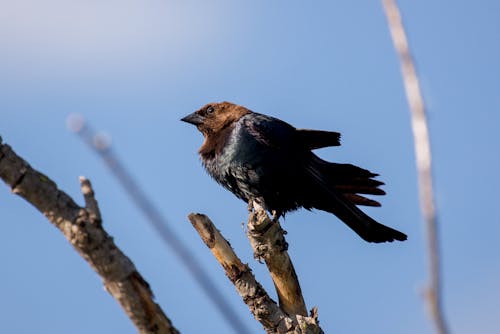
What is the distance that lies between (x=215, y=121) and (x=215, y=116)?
118mm

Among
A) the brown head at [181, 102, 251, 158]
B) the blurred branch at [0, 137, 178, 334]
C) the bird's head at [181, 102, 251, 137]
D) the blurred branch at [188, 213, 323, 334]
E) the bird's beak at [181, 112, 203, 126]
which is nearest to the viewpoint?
the blurred branch at [0, 137, 178, 334]

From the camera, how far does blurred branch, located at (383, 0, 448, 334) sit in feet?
4.15

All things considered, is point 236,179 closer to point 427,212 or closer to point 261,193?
point 261,193

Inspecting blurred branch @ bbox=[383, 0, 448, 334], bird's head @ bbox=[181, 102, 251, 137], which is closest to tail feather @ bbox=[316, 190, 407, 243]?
bird's head @ bbox=[181, 102, 251, 137]

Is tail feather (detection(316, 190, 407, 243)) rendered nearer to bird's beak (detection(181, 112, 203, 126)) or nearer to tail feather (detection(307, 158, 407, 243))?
tail feather (detection(307, 158, 407, 243))

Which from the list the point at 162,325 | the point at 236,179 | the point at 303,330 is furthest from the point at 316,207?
the point at 162,325

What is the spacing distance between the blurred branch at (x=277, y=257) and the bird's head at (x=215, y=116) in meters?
2.02

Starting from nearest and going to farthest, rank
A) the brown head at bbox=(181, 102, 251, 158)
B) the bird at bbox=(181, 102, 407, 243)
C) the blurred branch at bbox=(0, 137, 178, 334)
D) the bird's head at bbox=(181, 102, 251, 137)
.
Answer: the blurred branch at bbox=(0, 137, 178, 334) < the bird at bbox=(181, 102, 407, 243) < the brown head at bbox=(181, 102, 251, 158) < the bird's head at bbox=(181, 102, 251, 137)

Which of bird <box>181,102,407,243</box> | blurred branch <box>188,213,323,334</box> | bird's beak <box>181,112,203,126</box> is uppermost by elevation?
bird's beak <box>181,112,203,126</box>

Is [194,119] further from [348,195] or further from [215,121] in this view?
[348,195]

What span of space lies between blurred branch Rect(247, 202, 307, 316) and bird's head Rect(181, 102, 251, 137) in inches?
79.6

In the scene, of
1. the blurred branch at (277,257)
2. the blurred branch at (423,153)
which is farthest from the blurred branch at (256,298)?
the blurred branch at (423,153)

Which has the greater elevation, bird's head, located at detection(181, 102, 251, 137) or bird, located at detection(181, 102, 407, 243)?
bird's head, located at detection(181, 102, 251, 137)

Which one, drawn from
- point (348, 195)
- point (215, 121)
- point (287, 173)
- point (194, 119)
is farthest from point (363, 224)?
point (194, 119)
